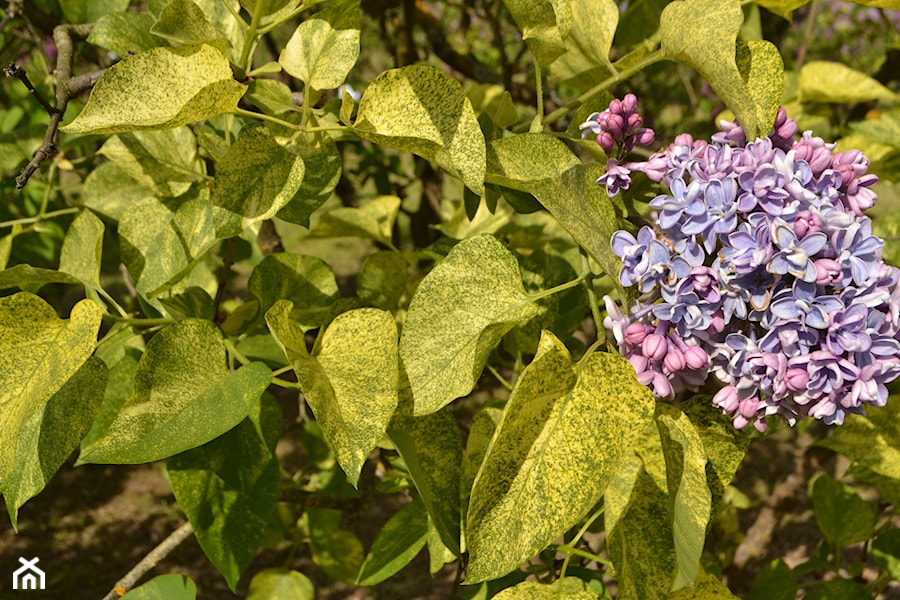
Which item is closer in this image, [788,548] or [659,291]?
[659,291]

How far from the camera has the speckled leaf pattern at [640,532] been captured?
55 centimetres

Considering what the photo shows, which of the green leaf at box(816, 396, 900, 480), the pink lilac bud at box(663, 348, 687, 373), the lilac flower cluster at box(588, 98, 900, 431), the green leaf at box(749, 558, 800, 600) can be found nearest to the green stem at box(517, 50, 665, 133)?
the lilac flower cluster at box(588, 98, 900, 431)

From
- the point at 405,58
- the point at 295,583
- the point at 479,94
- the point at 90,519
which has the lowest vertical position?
the point at 90,519

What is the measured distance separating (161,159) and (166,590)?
41 cm

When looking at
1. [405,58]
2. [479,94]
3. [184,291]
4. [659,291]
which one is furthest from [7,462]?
[405,58]

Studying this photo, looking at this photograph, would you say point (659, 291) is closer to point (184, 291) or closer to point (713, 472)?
point (713, 472)

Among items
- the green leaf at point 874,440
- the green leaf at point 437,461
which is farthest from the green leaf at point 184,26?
the green leaf at point 874,440

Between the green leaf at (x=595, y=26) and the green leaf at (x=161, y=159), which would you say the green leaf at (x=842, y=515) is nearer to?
the green leaf at (x=595, y=26)

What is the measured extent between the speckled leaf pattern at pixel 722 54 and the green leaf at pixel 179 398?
1.22 ft

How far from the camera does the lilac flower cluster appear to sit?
51 centimetres

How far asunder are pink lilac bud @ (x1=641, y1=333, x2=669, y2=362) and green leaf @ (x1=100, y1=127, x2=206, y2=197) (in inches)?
19.0

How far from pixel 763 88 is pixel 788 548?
2.09 metres

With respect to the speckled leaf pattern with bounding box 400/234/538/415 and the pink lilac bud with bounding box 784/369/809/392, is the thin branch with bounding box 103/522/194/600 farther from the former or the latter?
the pink lilac bud with bounding box 784/369/809/392

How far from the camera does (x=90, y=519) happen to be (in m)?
2.49
